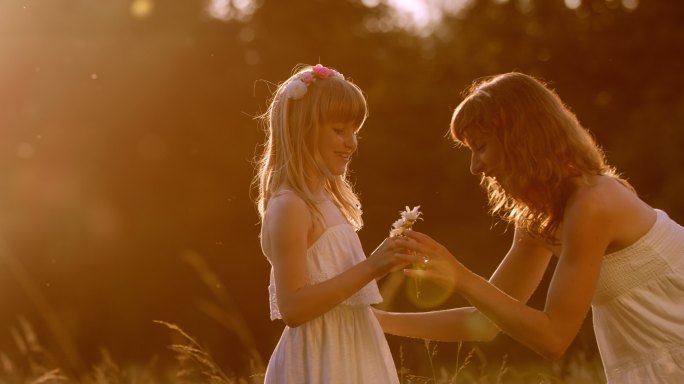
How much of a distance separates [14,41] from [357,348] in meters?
14.2

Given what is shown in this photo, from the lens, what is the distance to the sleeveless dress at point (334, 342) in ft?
11.7

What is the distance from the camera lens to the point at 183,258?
49.2 feet

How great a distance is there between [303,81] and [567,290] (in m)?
1.36

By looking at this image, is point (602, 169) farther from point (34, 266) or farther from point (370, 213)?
point (34, 266)

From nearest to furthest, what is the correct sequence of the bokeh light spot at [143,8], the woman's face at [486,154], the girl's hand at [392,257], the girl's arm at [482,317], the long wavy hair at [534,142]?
the girl's hand at [392,257], the long wavy hair at [534,142], the woman's face at [486,154], the girl's arm at [482,317], the bokeh light spot at [143,8]

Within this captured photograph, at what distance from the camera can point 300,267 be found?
343cm

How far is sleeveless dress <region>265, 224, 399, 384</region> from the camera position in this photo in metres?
3.57

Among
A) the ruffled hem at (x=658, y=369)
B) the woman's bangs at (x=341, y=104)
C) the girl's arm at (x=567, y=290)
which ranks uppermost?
the woman's bangs at (x=341, y=104)

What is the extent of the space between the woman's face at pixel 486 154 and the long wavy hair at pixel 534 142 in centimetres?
2

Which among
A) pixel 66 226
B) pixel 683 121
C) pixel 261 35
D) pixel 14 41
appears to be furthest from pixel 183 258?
pixel 683 121

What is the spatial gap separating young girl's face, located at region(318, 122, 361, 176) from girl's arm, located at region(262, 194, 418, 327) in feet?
1.00

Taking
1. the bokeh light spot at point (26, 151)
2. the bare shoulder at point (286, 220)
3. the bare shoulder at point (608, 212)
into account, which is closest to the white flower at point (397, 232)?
the bare shoulder at point (286, 220)

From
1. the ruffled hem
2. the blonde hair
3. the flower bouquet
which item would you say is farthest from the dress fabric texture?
the blonde hair

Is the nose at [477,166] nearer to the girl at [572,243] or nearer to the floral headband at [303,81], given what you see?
the girl at [572,243]
